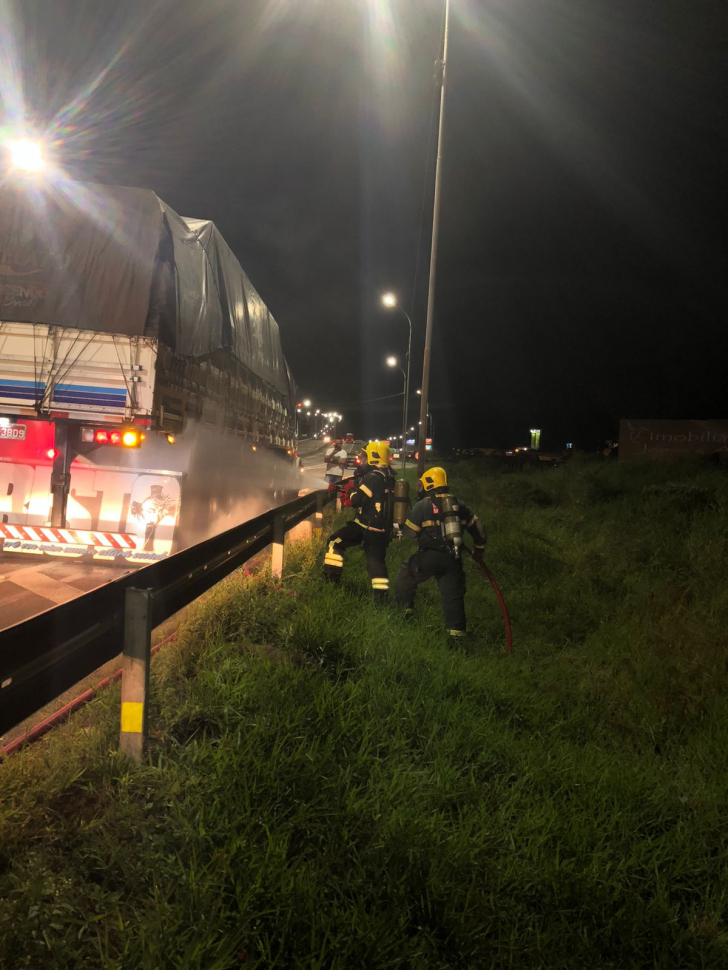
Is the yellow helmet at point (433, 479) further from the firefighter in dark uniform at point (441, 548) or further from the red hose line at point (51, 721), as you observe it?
the red hose line at point (51, 721)

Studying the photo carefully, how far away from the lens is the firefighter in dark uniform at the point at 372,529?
6.92 metres

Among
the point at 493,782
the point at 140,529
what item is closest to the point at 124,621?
the point at 493,782

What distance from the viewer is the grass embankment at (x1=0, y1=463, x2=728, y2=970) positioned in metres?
2.07

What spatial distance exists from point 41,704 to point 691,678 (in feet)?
14.6

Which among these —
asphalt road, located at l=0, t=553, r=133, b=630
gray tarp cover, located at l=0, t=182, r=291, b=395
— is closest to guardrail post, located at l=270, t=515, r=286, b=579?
asphalt road, located at l=0, t=553, r=133, b=630

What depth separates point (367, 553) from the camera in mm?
7117

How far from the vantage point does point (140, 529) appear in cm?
805

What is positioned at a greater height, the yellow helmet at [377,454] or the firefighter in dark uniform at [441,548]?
the yellow helmet at [377,454]

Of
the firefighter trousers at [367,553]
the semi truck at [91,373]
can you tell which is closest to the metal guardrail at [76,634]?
the firefighter trousers at [367,553]

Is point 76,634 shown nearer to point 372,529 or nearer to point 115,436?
point 372,529

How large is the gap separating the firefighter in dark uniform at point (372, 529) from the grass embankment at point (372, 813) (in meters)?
1.59

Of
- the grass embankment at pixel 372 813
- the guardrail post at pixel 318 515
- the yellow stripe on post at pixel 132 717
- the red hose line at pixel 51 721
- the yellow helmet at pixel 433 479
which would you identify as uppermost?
the yellow helmet at pixel 433 479

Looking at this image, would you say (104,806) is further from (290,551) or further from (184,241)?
(184,241)

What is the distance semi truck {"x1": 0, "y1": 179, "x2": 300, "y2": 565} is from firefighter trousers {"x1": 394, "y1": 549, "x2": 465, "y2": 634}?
10.6 feet
